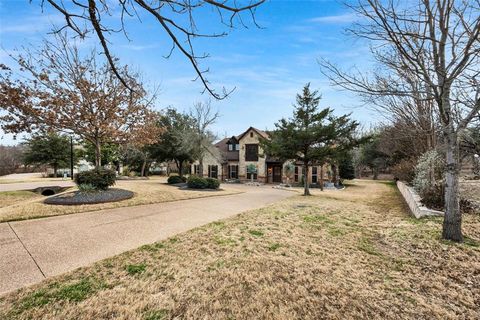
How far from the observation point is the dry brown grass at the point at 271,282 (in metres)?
2.80

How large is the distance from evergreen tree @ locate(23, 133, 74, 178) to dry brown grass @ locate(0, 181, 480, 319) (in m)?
30.8

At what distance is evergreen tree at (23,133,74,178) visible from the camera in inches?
1090

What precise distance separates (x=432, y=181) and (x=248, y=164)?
2014 centimetres

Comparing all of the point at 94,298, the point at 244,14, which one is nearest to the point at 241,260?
the point at 94,298

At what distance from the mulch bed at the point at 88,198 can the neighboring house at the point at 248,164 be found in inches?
602

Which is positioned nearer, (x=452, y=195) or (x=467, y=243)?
(x=467, y=243)

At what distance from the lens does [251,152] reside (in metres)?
28.7

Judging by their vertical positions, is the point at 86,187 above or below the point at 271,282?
above

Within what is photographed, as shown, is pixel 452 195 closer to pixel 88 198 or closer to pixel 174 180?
pixel 88 198

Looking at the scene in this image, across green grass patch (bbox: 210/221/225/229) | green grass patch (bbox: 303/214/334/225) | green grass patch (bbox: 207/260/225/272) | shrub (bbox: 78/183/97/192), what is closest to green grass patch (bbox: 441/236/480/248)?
green grass patch (bbox: 303/214/334/225)

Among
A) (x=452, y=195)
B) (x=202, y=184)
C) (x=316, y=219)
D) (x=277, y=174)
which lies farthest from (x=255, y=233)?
(x=277, y=174)

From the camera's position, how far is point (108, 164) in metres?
33.3

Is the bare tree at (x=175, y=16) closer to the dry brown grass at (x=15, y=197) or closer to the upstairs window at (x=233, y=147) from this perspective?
the dry brown grass at (x=15, y=197)

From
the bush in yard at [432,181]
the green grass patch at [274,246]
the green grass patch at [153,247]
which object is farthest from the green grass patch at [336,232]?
the bush in yard at [432,181]
